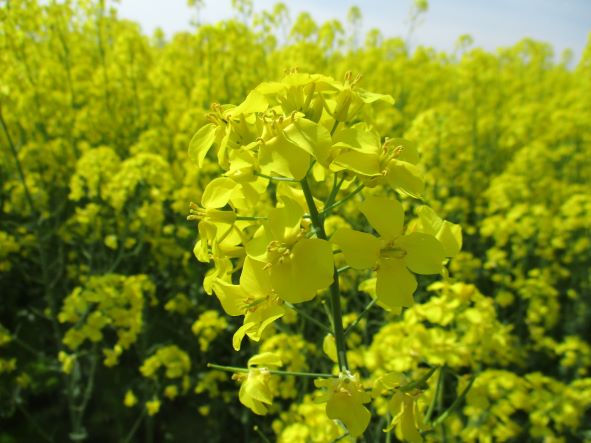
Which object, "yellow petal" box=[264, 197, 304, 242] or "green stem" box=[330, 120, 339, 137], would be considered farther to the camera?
"green stem" box=[330, 120, 339, 137]

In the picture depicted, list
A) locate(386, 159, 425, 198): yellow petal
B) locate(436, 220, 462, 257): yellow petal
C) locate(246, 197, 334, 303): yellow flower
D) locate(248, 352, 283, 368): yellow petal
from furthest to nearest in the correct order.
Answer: locate(248, 352, 283, 368): yellow petal → locate(436, 220, 462, 257): yellow petal → locate(386, 159, 425, 198): yellow petal → locate(246, 197, 334, 303): yellow flower

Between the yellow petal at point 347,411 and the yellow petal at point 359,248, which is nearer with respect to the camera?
the yellow petal at point 359,248

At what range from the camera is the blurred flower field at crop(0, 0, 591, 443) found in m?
1.18

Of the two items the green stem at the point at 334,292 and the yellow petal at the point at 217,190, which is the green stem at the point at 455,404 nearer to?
the green stem at the point at 334,292

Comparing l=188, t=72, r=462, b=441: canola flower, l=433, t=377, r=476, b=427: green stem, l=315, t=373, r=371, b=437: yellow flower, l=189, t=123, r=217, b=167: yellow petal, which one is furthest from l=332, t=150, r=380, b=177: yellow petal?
l=433, t=377, r=476, b=427: green stem

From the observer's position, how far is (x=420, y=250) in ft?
3.72

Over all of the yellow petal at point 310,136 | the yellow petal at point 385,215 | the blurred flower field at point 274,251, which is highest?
the yellow petal at point 310,136

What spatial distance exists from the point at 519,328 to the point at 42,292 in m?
4.08

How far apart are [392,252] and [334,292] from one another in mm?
243

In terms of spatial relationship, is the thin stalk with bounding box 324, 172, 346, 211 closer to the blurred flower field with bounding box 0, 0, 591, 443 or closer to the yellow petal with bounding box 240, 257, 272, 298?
the blurred flower field with bounding box 0, 0, 591, 443

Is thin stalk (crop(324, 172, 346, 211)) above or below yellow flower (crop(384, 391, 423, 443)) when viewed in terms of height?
above

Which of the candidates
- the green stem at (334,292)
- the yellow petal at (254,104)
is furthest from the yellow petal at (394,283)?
the yellow petal at (254,104)

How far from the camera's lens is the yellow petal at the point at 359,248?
1082mm

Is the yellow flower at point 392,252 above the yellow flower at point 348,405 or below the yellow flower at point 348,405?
above
